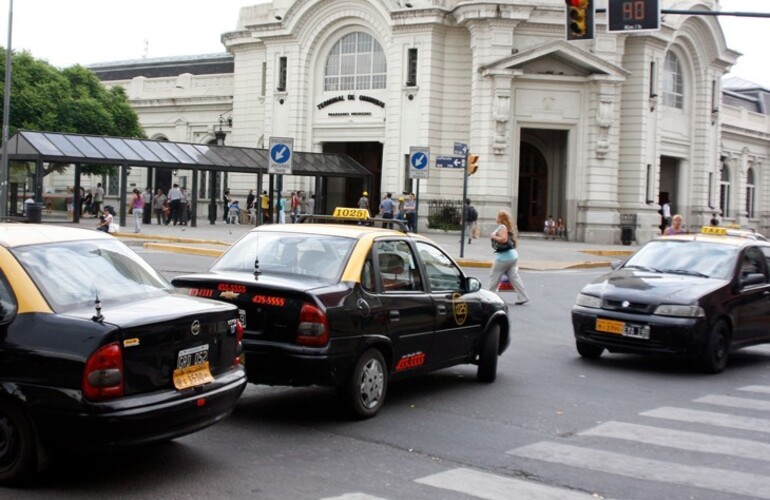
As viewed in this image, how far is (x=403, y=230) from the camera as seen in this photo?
9836mm

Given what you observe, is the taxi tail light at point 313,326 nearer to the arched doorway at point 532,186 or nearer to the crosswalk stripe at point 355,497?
the crosswalk stripe at point 355,497

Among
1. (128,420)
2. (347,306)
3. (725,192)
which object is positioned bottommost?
(128,420)

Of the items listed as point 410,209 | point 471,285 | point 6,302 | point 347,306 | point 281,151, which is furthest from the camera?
point 410,209

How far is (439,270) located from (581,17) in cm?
1116

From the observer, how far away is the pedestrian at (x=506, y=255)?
1717 centimetres

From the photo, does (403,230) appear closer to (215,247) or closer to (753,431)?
(753,431)

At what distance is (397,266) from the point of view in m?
8.77

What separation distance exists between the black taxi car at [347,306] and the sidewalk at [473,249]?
15828mm

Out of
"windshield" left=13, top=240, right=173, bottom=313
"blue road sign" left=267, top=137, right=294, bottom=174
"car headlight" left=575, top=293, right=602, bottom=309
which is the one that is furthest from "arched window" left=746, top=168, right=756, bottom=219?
"windshield" left=13, top=240, right=173, bottom=313

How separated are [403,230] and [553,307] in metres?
8.31

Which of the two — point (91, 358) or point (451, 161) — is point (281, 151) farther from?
point (91, 358)

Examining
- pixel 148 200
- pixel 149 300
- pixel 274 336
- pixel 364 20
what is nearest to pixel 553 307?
pixel 274 336

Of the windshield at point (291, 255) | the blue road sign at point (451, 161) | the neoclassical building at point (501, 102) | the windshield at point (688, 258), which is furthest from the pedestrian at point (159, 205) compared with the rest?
the windshield at point (291, 255)

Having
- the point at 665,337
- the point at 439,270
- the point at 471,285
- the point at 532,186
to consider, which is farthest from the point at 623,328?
the point at 532,186
